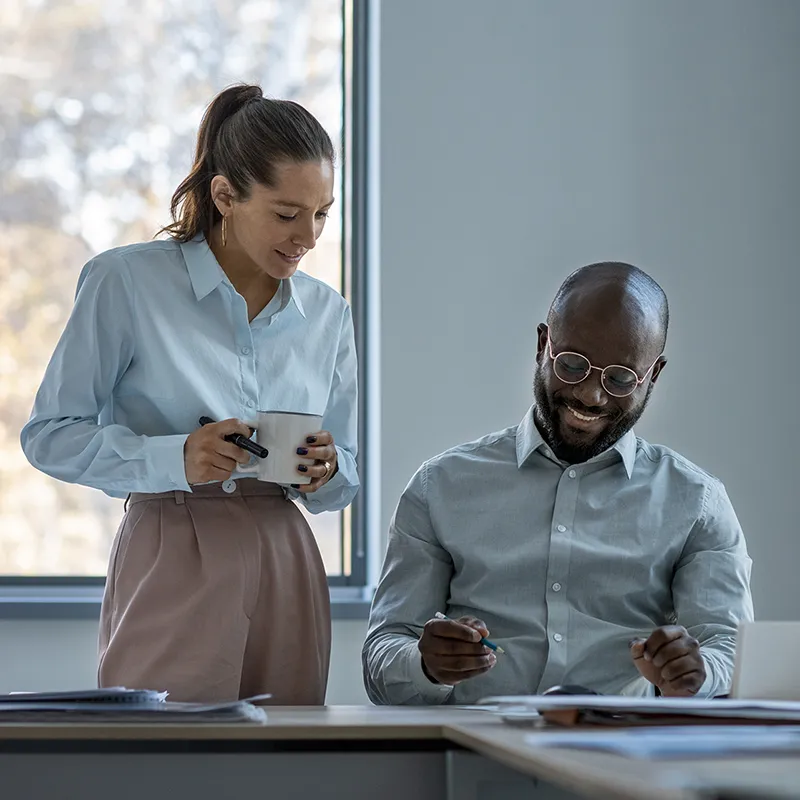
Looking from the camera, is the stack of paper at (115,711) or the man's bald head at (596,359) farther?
the man's bald head at (596,359)

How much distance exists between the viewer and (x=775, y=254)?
295 centimetres

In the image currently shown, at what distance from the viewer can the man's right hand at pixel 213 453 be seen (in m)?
1.64

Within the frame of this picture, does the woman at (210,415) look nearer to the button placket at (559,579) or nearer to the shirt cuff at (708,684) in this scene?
the button placket at (559,579)

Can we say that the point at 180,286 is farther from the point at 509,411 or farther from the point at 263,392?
the point at 509,411

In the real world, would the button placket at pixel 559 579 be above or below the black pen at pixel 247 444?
below

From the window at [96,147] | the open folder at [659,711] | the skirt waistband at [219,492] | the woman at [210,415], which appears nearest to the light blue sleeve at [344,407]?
the woman at [210,415]

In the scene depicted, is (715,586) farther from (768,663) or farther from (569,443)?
(768,663)

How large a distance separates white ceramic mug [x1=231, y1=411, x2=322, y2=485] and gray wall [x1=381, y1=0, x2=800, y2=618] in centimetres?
113

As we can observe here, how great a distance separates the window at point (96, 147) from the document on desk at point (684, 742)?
2.03m

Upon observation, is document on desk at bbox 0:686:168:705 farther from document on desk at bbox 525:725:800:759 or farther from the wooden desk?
document on desk at bbox 525:725:800:759

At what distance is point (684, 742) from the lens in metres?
0.83

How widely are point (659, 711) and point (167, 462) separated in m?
0.84

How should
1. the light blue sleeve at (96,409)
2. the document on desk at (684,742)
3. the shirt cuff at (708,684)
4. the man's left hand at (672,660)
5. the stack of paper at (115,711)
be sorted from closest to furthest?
the document on desk at (684,742)
the stack of paper at (115,711)
the man's left hand at (672,660)
the shirt cuff at (708,684)
the light blue sleeve at (96,409)

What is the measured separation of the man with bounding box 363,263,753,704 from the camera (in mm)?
1755
